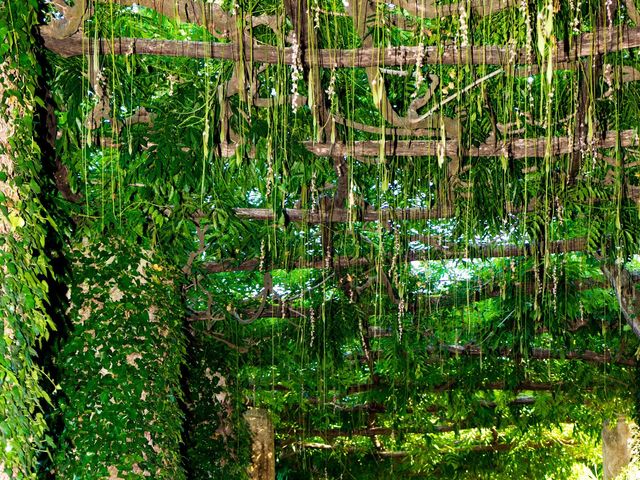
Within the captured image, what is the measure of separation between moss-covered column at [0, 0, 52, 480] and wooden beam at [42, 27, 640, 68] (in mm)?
294

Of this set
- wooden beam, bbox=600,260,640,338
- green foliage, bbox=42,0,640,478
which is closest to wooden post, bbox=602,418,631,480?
green foliage, bbox=42,0,640,478

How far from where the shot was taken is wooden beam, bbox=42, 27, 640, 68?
2863 millimetres

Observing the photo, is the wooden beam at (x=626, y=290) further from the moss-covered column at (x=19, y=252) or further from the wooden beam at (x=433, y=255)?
the moss-covered column at (x=19, y=252)

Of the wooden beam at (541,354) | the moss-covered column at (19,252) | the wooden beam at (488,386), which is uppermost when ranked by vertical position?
the moss-covered column at (19,252)

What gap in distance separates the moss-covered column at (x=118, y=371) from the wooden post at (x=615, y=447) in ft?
19.0

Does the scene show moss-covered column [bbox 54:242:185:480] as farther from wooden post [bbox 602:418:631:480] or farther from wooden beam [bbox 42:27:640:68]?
wooden post [bbox 602:418:631:480]

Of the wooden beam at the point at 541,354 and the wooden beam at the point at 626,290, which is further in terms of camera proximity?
the wooden beam at the point at 541,354

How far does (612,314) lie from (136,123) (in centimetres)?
436

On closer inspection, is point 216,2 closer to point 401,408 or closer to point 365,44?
point 365,44

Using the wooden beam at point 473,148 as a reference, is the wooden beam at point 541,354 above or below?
below

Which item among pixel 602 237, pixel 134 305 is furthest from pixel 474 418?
pixel 134 305

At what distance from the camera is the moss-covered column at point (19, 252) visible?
2266mm

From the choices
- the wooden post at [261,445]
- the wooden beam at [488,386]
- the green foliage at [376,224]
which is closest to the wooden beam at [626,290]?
the green foliage at [376,224]

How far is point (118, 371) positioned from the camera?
13.9 feet
